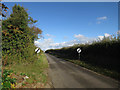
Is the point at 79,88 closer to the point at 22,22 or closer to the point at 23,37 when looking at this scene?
the point at 23,37

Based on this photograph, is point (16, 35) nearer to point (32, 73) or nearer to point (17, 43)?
point (17, 43)

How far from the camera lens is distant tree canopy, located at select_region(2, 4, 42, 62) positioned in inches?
339

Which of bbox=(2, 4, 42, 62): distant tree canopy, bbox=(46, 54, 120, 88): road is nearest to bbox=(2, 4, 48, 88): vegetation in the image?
bbox=(2, 4, 42, 62): distant tree canopy

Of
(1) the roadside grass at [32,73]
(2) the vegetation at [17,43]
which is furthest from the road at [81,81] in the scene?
(2) the vegetation at [17,43]

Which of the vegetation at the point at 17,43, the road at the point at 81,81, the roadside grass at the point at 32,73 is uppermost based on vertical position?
the vegetation at the point at 17,43

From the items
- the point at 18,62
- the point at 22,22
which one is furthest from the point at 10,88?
the point at 22,22

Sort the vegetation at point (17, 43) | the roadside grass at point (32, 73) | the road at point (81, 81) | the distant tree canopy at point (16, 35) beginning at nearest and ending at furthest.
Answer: the road at point (81, 81) < the roadside grass at point (32, 73) < the vegetation at point (17, 43) < the distant tree canopy at point (16, 35)

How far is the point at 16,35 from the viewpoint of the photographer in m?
9.22

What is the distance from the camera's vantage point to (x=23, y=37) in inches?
393

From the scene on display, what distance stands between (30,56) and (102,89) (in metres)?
8.84

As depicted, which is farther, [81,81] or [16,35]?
[16,35]

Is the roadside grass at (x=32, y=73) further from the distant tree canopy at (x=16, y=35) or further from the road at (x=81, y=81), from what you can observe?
the distant tree canopy at (x=16, y=35)

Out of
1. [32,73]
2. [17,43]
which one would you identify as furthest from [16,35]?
[32,73]

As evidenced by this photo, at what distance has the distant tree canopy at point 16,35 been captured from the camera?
8620 millimetres
